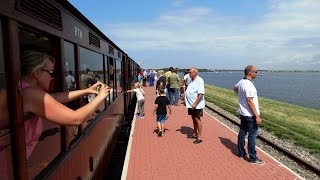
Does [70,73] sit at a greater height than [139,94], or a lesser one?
greater

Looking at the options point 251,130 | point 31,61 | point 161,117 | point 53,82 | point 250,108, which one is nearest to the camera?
point 31,61

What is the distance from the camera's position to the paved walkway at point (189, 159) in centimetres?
745

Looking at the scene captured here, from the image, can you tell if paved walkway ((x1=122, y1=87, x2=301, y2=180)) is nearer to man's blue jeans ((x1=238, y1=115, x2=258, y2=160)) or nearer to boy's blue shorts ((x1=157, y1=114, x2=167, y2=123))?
man's blue jeans ((x1=238, y1=115, x2=258, y2=160))

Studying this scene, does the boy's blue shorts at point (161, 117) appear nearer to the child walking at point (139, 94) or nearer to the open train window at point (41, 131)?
the child walking at point (139, 94)

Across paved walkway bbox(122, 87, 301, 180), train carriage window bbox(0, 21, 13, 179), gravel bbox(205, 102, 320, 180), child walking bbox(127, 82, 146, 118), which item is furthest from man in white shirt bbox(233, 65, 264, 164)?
child walking bbox(127, 82, 146, 118)

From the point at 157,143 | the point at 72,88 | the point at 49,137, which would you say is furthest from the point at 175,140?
the point at 49,137

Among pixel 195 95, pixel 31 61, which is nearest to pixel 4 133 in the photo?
pixel 31 61

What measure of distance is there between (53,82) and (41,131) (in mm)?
849

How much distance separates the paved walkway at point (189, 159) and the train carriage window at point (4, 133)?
196 inches

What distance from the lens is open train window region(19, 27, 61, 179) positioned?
278cm

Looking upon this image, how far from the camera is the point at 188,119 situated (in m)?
14.9

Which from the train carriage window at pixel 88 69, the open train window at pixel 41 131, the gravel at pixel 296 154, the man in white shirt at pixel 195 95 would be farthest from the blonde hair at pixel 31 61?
the man in white shirt at pixel 195 95

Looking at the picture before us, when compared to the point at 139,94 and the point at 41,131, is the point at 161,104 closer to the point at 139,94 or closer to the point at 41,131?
the point at 139,94

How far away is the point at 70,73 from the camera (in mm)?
4516
